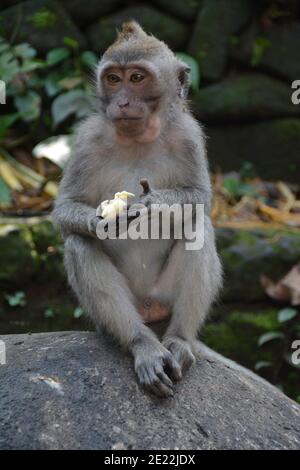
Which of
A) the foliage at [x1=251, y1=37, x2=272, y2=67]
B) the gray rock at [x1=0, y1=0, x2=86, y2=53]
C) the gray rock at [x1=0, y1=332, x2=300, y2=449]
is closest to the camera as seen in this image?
the gray rock at [x1=0, y1=332, x2=300, y2=449]

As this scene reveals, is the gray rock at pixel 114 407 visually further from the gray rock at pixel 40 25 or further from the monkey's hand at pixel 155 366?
the gray rock at pixel 40 25

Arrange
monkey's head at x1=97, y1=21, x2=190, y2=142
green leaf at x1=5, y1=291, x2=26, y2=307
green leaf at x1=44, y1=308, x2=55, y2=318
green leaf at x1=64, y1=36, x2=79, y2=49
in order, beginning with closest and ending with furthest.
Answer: monkey's head at x1=97, y1=21, x2=190, y2=142 < green leaf at x1=5, y1=291, x2=26, y2=307 < green leaf at x1=44, y1=308, x2=55, y2=318 < green leaf at x1=64, y1=36, x2=79, y2=49

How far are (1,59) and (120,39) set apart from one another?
5.15 m

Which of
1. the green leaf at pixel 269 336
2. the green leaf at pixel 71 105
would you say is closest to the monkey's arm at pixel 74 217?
the green leaf at pixel 269 336

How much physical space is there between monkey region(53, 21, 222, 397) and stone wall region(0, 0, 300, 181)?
607 cm

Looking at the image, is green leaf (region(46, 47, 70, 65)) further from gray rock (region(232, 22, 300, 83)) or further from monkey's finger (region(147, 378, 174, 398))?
monkey's finger (region(147, 378, 174, 398))

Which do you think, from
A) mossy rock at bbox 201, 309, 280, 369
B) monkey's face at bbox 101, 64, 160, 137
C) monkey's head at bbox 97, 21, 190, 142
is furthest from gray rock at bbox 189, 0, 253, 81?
monkey's face at bbox 101, 64, 160, 137

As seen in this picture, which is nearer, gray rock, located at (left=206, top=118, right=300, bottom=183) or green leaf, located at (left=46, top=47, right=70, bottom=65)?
green leaf, located at (left=46, top=47, right=70, bottom=65)

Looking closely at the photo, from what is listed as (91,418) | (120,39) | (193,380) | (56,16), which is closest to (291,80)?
(56,16)

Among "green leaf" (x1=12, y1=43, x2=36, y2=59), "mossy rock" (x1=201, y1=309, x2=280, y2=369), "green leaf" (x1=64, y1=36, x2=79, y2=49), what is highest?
"green leaf" (x1=64, y1=36, x2=79, y2=49)

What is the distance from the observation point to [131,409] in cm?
488

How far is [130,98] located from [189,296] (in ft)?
5.10

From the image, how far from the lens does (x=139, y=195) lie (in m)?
5.79

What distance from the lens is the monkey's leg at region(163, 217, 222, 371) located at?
5508mm
